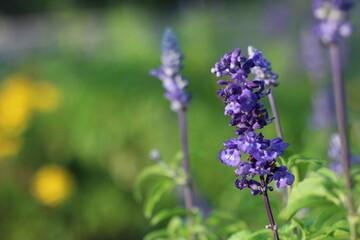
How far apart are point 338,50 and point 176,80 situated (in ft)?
3.05

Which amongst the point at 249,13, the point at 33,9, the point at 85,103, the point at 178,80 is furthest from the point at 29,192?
the point at 33,9

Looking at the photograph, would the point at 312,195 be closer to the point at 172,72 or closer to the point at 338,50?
the point at 338,50

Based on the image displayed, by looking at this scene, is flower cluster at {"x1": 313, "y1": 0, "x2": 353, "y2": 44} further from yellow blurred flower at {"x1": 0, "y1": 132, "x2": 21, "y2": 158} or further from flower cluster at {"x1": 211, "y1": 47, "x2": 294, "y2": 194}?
yellow blurred flower at {"x1": 0, "y1": 132, "x2": 21, "y2": 158}

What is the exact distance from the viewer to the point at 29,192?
515 centimetres

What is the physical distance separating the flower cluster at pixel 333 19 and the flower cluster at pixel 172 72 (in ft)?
2.35

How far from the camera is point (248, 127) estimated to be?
141 centimetres

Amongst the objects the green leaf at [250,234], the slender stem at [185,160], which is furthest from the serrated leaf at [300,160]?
the slender stem at [185,160]

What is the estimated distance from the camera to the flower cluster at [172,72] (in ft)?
6.88

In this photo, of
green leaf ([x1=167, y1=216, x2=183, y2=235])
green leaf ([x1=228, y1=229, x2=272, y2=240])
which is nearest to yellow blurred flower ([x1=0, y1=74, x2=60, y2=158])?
green leaf ([x1=167, y1=216, x2=183, y2=235])

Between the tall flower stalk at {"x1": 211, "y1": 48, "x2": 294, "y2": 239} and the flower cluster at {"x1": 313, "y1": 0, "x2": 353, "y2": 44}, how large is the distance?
0.21 metres

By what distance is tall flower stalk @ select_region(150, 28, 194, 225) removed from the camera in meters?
2.10

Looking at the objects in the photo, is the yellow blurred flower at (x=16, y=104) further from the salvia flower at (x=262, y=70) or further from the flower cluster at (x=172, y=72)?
the salvia flower at (x=262, y=70)

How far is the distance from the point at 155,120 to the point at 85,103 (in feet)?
2.84

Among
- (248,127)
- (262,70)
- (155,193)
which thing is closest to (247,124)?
(248,127)
